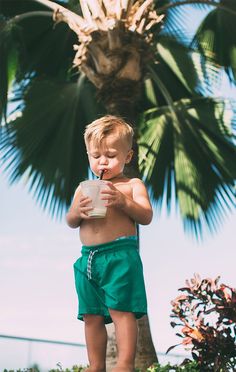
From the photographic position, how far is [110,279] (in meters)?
3.08

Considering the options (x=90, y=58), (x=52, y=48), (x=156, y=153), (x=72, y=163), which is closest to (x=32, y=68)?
(x=52, y=48)

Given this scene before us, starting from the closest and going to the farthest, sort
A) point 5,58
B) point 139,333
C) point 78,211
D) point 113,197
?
1. point 113,197
2. point 78,211
3. point 139,333
4. point 5,58

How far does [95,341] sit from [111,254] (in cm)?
43

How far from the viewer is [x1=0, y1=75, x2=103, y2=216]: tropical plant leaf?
360 inches

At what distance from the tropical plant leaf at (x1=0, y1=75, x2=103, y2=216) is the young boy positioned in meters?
5.99

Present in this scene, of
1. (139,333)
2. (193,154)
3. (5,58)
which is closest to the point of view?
(139,333)

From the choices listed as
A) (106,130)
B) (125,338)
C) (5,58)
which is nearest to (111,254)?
(125,338)

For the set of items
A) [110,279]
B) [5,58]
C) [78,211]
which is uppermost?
[5,58]

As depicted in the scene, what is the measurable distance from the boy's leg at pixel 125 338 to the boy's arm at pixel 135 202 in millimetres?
448

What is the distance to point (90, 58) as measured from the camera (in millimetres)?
6785

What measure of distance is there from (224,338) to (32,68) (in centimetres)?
676

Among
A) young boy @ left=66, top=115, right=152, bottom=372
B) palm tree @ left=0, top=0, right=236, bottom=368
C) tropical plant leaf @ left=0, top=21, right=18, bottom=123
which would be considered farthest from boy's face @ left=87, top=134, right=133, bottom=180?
palm tree @ left=0, top=0, right=236, bottom=368

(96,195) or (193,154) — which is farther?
(193,154)

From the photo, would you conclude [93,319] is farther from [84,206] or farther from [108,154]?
[108,154]
